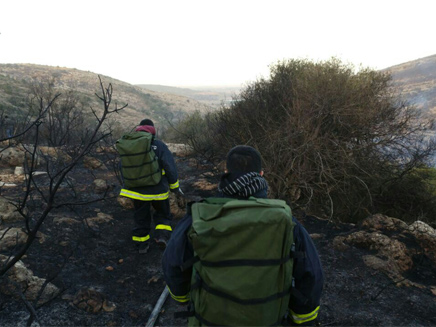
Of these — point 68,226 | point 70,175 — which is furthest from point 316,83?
point 70,175

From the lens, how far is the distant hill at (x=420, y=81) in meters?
31.8

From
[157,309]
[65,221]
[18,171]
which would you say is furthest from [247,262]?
[18,171]

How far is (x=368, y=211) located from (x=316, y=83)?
10.8 feet

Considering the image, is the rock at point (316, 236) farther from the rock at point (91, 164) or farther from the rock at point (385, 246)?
the rock at point (91, 164)

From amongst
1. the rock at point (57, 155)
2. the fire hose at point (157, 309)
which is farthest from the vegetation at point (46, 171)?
the fire hose at point (157, 309)

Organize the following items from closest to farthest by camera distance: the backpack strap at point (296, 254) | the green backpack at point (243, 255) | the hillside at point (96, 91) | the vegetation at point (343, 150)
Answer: the green backpack at point (243, 255) < the backpack strap at point (296, 254) < the vegetation at point (343, 150) < the hillside at point (96, 91)

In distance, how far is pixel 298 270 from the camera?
4.66 feet

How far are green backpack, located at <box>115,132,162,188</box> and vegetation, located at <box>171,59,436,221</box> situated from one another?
2.98 m

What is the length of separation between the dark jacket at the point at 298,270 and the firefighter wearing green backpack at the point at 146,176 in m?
2.01

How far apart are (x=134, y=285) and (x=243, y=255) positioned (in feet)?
7.91

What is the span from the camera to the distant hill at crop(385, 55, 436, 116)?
31781mm

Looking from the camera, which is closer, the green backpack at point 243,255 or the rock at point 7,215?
the green backpack at point 243,255

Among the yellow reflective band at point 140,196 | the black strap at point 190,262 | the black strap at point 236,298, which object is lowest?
the yellow reflective band at point 140,196

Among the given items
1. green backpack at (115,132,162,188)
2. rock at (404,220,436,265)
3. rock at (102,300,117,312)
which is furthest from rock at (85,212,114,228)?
rock at (404,220,436,265)
